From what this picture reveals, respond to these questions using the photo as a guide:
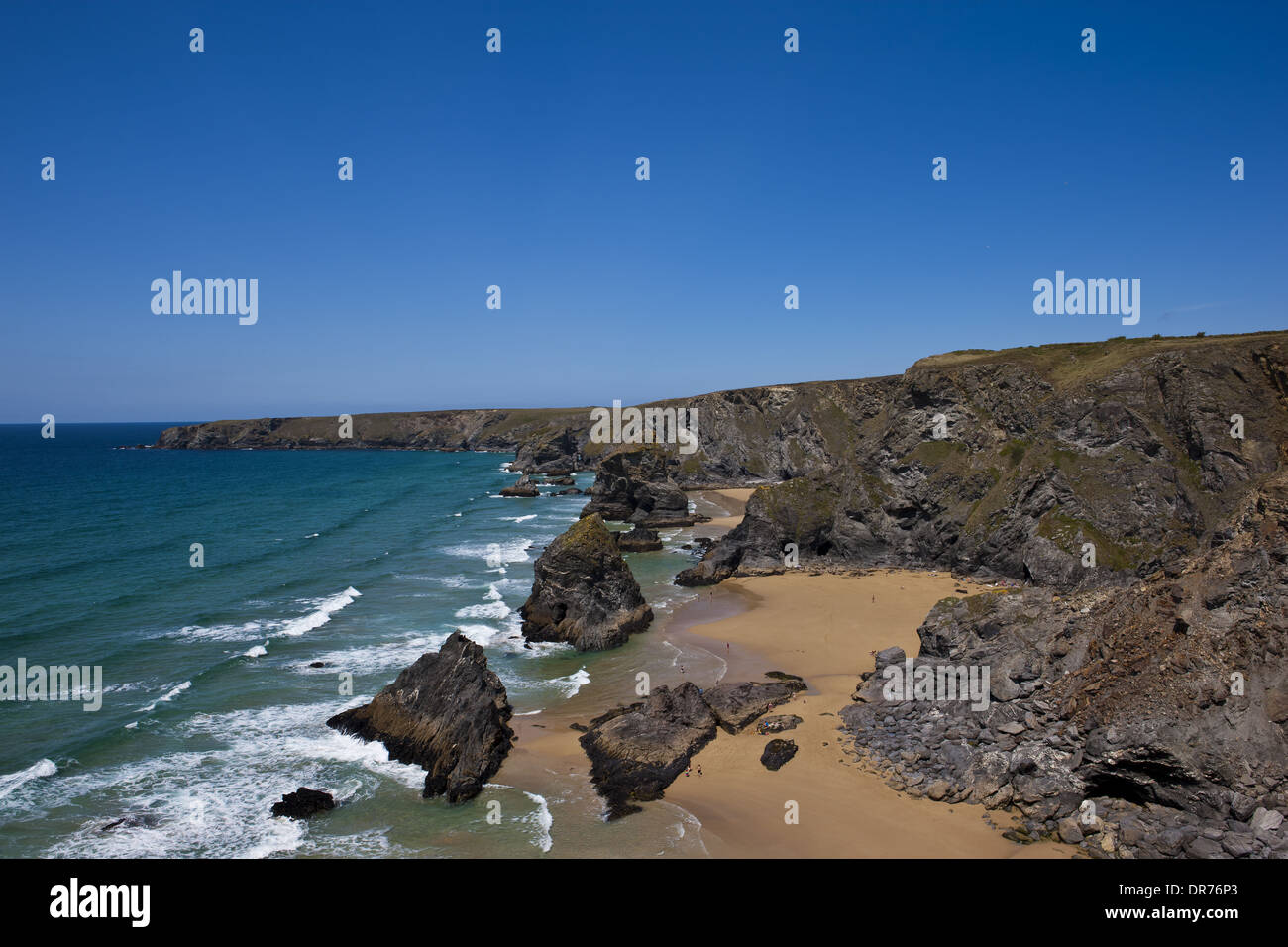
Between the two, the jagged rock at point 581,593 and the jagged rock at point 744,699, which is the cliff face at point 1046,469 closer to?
the jagged rock at point 581,593

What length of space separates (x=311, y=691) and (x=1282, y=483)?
3626 centimetres

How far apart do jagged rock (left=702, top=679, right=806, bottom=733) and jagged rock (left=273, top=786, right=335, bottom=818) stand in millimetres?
13510

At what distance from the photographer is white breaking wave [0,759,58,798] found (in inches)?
898

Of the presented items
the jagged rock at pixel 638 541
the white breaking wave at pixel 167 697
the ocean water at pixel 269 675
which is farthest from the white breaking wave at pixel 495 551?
the white breaking wave at pixel 167 697

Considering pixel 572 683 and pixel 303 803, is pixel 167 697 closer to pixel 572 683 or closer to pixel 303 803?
pixel 303 803

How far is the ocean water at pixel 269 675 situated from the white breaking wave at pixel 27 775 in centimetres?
7

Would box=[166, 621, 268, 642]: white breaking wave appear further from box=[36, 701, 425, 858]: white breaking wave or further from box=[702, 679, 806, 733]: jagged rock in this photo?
box=[702, 679, 806, 733]: jagged rock

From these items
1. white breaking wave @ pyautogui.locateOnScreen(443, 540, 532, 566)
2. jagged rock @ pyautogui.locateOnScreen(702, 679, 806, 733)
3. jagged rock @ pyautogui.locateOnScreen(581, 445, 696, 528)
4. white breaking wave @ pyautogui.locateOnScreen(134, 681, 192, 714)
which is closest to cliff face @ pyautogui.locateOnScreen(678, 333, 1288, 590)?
white breaking wave @ pyautogui.locateOnScreen(443, 540, 532, 566)

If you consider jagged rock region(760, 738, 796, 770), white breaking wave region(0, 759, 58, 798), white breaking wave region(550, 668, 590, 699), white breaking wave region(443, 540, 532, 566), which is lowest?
white breaking wave region(0, 759, 58, 798)

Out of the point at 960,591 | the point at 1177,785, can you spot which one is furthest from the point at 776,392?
the point at 1177,785

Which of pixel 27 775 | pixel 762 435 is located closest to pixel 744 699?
pixel 27 775

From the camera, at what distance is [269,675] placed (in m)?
32.6

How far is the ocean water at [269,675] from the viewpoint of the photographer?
2041cm

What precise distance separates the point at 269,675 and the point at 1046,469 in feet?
149
